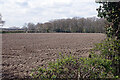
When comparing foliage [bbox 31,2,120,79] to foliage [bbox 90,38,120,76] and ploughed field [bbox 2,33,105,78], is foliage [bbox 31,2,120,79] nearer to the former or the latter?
foliage [bbox 90,38,120,76]

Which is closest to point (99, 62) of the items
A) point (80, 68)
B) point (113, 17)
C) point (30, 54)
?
point (80, 68)

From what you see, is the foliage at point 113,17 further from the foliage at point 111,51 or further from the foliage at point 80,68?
the foliage at point 80,68

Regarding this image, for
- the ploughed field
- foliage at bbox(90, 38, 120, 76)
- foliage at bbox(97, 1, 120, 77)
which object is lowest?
the ploughed field

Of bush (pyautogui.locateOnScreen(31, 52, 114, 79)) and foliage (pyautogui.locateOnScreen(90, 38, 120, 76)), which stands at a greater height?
foliage (pyautogui.locateOnScreen(90, 38, 120, 76))

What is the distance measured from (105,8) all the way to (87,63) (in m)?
1.77

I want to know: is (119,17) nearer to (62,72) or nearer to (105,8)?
(105,8)

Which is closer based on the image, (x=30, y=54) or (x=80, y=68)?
(x=80, y=68)

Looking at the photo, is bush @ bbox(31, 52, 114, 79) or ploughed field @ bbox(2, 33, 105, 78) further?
ploughed field @ bbox(2, 33, 105, 78)

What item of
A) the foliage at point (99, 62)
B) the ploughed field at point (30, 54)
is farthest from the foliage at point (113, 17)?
the ploughed field at point (30, 54)

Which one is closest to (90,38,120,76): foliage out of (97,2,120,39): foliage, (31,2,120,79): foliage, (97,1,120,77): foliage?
(31,2,120,79): foliage

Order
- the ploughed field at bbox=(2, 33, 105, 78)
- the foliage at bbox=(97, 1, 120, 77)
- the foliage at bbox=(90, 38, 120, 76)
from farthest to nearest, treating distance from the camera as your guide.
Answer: the ploughed field at bbox=(2, 33, 105, 78)
the foliage at bbox=(97, 1, 120, 77)
the foliage at bbox=(90, 38, 120, 76)

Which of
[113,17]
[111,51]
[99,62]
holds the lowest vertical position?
[99,62]

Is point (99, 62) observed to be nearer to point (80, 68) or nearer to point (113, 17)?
point (80, 68)

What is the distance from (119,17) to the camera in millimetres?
3684
